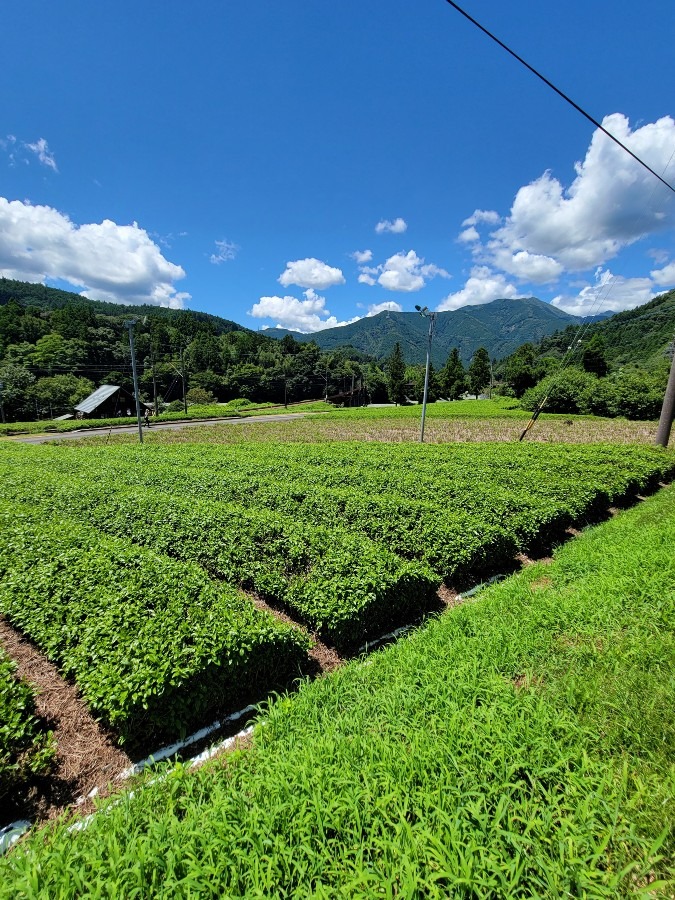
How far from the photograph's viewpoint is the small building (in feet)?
164

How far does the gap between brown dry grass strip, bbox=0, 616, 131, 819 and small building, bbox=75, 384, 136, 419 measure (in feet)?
173

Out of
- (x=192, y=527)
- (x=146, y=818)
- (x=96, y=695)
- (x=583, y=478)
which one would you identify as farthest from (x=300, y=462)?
(x=146, y=818)

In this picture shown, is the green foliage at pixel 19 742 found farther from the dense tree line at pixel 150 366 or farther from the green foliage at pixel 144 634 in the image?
the dense tree line at pixel 150 366

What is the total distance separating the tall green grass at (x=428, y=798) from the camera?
6.68ft

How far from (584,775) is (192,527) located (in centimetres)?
728

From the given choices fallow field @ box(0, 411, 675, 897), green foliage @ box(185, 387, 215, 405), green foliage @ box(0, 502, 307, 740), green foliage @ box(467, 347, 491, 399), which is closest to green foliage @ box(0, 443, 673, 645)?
fallow field @ box(0, 411, 675, 897)

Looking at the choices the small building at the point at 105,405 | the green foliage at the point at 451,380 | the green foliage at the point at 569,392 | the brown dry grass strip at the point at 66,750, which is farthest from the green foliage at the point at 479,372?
the brown dry grass strip at the point at 66,750

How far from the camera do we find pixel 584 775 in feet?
8.95

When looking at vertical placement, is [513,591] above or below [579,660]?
below

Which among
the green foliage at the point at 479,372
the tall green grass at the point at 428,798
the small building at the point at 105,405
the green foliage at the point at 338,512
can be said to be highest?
the green foliage at the point at 479,372

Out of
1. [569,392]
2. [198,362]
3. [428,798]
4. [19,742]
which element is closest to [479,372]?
[569,392]

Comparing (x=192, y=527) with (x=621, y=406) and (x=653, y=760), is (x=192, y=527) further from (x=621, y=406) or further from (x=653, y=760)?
(x=621, y=406)

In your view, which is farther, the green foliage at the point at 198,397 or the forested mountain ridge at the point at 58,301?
the forested mountain ridge at the point at 58,301

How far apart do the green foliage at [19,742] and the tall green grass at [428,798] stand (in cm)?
67
